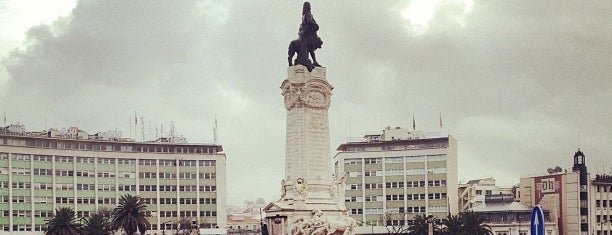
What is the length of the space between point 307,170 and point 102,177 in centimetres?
7309

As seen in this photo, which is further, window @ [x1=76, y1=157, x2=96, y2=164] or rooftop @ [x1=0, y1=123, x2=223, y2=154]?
window @ [x1=76, y1=157, x2=96, y2=164]

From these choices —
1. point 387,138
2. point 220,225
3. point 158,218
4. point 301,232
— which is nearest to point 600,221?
point 387,138

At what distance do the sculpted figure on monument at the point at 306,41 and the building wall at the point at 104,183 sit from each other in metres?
66.5

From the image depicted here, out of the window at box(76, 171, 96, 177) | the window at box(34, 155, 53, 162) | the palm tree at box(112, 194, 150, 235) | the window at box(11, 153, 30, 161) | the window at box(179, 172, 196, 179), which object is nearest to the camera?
the palm tree at box(112, 194, 150, 235)

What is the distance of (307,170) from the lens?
5744cm

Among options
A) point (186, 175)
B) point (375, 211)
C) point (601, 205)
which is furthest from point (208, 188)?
point (601, 205)

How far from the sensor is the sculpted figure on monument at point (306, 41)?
61531 mm

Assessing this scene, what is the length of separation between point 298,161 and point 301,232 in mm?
5493

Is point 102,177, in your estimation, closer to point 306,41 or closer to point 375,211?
→ point 375,211

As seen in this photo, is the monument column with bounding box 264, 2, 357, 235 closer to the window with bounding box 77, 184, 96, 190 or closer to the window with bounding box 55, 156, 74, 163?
the window with bounding box 55, 156, 74, 163

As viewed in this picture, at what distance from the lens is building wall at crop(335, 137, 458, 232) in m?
124

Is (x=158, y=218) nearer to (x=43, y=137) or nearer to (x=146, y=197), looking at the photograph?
(x=146, y=197)

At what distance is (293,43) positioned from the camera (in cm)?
6203

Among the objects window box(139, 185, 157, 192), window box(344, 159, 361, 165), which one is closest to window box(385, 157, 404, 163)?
window box(344, 159, 361, 165)
